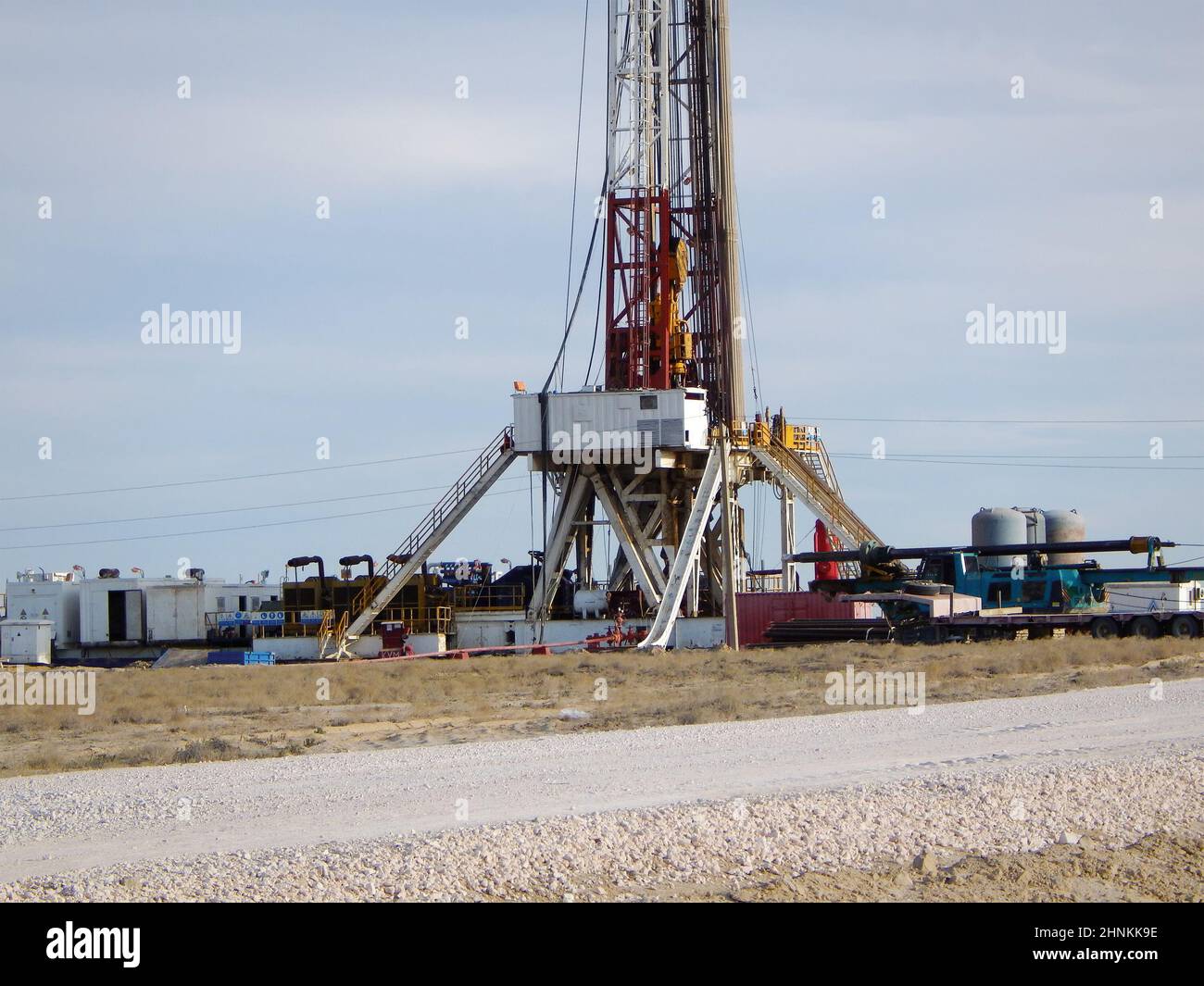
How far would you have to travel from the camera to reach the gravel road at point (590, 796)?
1095cm

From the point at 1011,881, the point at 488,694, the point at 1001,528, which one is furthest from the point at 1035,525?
the point at 1011,881

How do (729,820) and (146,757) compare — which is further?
(146,757)

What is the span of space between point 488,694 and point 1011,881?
1705cm

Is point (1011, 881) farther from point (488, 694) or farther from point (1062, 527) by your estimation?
point (1062, 527)

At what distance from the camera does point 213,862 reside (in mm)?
10508

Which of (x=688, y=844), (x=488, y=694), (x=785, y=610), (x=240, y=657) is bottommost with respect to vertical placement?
(x=240, y=657)

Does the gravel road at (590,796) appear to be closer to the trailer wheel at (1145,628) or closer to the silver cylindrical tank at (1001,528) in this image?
the trailer wheel at (1145,628)

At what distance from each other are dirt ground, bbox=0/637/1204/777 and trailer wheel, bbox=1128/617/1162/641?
1.58m

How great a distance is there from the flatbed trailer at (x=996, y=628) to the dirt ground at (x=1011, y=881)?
22.6 meters

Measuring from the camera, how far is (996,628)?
3512 centimetres

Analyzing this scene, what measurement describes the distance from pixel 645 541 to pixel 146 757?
90.0ft

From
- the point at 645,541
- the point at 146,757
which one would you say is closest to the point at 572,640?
the point at 645,541
